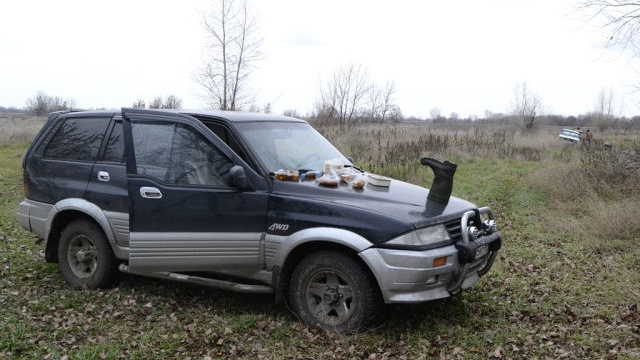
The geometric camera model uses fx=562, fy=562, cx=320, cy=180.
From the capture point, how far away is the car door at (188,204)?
5008 millimetres

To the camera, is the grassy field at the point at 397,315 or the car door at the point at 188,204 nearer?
the grassy field at the point at 397,315

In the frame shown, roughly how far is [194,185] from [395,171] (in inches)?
365

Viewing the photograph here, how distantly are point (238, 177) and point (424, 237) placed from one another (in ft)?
5.46

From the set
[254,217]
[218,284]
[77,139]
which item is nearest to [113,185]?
[77,139]

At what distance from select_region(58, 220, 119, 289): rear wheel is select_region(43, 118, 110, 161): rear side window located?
2.44 ft

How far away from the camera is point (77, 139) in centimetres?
615

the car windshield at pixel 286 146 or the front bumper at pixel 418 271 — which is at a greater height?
Answer: the car windshield at pixel 286 146

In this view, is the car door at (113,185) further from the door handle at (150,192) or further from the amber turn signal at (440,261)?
the amber turn signal at (440,261)

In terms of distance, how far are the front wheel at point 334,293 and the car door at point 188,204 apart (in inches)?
18.6

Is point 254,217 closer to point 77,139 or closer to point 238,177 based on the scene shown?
point 238,177

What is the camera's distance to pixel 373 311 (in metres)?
4.58

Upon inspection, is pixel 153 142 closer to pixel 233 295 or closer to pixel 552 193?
pixel 233 295

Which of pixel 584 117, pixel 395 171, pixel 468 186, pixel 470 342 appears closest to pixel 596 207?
pixel 468 186

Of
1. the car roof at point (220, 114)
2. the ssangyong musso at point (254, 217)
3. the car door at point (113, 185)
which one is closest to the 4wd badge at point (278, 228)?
the ssangyong musso at point (254, 217)
